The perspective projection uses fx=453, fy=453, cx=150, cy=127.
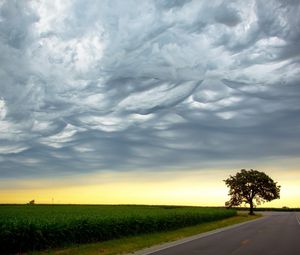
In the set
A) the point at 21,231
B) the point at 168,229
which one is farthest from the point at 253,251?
the point at 168,229

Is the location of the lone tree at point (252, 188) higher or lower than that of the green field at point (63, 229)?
higher

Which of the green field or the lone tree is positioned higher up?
the lone tree

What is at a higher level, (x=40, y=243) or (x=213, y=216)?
(x=213, y=216)

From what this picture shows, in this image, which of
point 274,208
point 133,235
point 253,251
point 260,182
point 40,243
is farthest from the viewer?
point 274,208

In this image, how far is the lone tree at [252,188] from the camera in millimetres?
118188

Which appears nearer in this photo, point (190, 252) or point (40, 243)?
point (190, 252)

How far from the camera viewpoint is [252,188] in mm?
119000

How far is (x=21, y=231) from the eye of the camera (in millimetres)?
20469

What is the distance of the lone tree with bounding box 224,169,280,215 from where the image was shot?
11819 centimetres

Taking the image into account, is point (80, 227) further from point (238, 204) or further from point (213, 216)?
point (238, 204)

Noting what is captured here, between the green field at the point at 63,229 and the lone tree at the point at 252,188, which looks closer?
the green field at the point at 63,229

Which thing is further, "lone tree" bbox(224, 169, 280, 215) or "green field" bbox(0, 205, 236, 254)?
"lone tree" bbox(224, 169, 280, 215)

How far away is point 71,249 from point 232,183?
10285cm

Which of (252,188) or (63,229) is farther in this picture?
(252,188)
